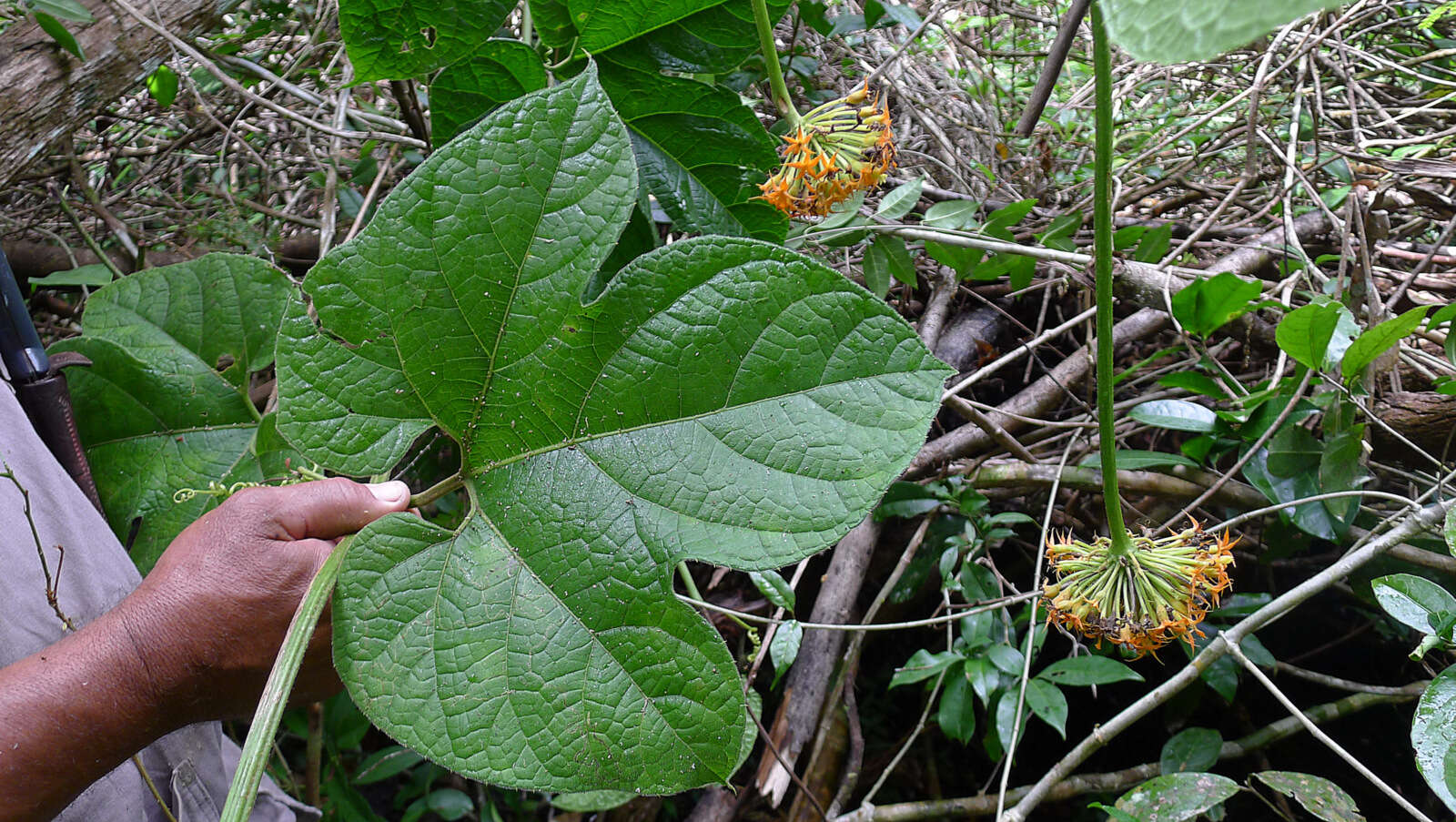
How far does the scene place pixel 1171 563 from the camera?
707 millimetres

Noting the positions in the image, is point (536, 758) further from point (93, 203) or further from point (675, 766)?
point (93, 203)

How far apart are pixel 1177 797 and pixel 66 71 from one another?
1947mm

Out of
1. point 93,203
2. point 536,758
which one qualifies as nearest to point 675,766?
point 536,758

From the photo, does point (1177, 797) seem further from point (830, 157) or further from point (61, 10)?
point (61, 10)

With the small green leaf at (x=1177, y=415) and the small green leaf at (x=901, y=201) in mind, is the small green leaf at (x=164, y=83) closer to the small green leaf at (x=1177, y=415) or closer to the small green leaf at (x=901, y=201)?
the small green leaf at (x=901, y=201)

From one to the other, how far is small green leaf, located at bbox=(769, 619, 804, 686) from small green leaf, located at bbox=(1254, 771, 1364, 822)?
565 millimetres

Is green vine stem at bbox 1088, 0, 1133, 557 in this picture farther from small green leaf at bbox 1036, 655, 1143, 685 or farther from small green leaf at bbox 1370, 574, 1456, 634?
small green leaf at bbox 1036, 655, 1143, 685

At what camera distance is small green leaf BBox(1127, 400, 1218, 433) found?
1.16 metres

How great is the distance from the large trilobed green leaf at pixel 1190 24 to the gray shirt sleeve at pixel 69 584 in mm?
1023

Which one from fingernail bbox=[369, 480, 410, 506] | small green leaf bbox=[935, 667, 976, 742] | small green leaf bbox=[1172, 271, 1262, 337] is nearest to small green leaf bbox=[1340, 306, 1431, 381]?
small green leaf bbox=[1172, 271, 1262, 337]

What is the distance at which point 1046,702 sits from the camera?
1.15 m

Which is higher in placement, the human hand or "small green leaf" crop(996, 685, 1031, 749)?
the human hand

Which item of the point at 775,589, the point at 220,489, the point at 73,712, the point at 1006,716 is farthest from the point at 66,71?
the point at 1006,716

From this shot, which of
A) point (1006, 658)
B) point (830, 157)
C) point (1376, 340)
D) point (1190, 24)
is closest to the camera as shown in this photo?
point (1190, 24)
